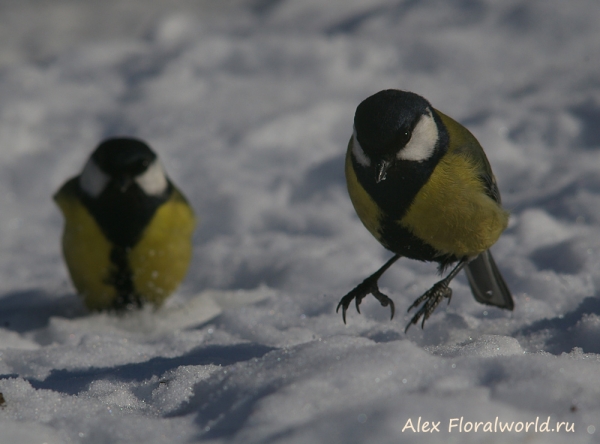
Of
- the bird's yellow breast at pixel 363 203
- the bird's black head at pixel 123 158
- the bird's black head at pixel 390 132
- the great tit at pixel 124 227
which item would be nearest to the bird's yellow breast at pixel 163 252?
the great tit at pixel 124 227

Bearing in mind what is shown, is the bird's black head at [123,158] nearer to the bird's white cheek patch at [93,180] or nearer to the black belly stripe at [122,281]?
the bird's white cheek patch at [93,180]

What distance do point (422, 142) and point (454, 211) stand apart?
0.28 meters

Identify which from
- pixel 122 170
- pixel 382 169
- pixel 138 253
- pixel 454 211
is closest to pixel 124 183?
pixel 122 170

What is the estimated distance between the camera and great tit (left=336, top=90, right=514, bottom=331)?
2309mm

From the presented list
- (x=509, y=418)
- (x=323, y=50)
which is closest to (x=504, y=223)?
(x=509, y=418)

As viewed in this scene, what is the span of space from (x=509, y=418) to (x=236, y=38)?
5.57 metres

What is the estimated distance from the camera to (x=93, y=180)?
11.4 ft

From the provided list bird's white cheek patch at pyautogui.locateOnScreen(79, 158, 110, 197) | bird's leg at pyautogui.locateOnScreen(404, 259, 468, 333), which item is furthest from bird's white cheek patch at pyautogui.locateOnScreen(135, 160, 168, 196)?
bird's leg at pyautogui.locateOnScreen(404, 259, 468, 333)

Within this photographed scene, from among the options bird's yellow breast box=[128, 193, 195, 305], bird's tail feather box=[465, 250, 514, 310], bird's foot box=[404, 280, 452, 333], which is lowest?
bird's tail feather box=[465, 250, 514, 310]

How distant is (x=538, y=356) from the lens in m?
2.01

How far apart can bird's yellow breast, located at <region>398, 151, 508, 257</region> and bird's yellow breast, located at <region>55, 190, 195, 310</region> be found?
1.58m

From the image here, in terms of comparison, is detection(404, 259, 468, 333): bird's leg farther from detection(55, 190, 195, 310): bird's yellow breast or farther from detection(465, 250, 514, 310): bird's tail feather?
detection(55, 190, 195, 310): bird's yellow breast

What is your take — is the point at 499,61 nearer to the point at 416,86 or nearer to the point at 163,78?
the point at 416,86

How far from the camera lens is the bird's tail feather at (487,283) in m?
2.92
